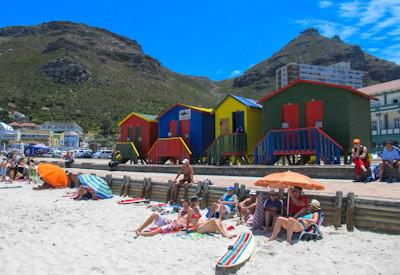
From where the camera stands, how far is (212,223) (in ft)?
26.6

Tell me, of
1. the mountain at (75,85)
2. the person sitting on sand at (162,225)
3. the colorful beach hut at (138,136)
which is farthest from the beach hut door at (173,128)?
the mountain at (75,85)

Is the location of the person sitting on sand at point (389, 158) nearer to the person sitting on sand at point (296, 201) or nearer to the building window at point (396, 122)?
the person sitting on sand at point (296, 201)

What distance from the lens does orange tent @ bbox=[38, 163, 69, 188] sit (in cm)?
1806

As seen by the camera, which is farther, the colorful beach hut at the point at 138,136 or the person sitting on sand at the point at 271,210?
the colorful beach hut at the point at 138,136

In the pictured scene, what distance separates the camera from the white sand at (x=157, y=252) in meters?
5.92

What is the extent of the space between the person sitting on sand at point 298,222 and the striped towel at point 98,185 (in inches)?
332

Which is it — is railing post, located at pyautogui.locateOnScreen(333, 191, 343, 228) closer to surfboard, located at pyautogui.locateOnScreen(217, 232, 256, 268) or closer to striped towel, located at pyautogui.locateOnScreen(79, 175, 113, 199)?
surfboard, located at pyautogui.locateOnScreen(217, 232, 256, 268)

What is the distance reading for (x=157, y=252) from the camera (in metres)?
6.97

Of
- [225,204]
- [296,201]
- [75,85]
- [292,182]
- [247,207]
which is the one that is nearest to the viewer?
[292,182]

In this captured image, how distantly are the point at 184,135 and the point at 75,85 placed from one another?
266ft

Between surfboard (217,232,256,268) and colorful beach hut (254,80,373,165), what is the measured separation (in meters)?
9.31

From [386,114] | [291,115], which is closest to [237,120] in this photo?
[291,115]

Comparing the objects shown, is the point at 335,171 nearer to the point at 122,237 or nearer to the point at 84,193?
the point at 122,237

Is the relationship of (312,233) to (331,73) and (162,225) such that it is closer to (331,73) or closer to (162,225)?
(162,225)
